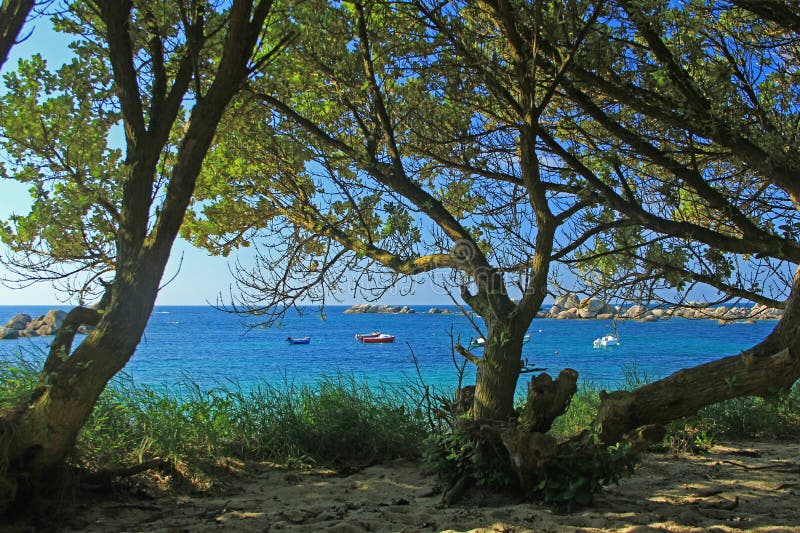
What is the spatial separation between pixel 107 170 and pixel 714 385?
13.8 feet

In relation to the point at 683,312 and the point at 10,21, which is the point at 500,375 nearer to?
the point at 683,312

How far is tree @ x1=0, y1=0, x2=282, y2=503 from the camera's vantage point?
3383 mm

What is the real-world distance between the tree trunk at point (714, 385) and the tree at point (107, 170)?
3.27 meters

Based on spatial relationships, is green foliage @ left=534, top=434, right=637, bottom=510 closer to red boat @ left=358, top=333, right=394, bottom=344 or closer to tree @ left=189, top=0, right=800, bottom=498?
tree @ left=189, top=0, right=800, bottom=498

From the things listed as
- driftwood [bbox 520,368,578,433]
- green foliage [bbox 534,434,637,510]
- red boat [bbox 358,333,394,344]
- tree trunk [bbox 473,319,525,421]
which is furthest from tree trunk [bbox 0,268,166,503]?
red boat [bbox 358,333,394,344]

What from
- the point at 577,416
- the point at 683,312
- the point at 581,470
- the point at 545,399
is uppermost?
the point at 683,312

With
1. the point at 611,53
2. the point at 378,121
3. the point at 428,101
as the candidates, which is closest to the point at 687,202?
the point at 611,53

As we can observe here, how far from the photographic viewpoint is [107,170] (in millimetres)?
3492

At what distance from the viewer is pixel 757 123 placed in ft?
16.6

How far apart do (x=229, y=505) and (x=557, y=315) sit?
2714 inches

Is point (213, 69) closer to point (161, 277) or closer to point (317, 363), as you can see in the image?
point (161, 277)

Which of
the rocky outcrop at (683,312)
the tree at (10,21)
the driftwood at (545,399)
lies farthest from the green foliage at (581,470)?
the tree at (10,21)

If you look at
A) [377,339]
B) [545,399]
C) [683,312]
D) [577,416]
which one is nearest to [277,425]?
[545,399]

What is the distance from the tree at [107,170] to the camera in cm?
338
